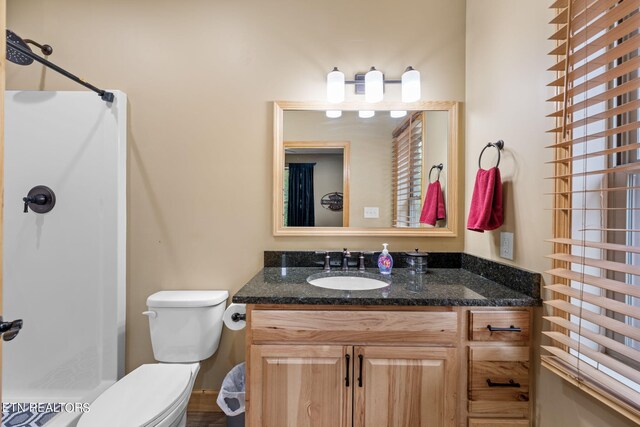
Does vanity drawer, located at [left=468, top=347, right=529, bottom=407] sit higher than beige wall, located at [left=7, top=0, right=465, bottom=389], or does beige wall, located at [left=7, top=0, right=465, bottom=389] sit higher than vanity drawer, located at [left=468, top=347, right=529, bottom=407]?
beige wall, located at [left=7, top=0, right=465, bottom=389]

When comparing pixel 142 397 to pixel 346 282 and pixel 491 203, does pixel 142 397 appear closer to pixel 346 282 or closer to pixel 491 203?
pixel 346 282

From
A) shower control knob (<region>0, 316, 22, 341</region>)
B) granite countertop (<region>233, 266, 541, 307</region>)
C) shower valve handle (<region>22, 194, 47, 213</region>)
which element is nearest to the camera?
shower control knob (<region>0, 316, 22, 341</region>)

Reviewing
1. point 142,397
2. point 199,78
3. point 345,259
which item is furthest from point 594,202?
point 199,78

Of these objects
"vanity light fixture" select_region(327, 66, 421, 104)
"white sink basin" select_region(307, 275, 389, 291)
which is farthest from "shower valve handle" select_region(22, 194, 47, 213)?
"vanity light fixture" select_region(327, 66, 421, 104)

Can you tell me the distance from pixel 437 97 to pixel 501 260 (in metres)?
1.01

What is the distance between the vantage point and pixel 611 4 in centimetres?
86

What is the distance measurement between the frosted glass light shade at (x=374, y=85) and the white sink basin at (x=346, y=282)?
3.38 ft

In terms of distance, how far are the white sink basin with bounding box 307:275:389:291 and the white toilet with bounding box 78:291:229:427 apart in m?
0.59

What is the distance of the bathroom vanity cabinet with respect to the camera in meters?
1.16

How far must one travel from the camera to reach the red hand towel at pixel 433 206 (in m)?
1.75

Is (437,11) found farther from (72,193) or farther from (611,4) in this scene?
(72,193)

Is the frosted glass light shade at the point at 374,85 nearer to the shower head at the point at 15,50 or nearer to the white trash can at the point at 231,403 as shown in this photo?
the shower head at the point at 15,50

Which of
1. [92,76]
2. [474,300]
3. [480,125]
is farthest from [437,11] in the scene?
[92,76]

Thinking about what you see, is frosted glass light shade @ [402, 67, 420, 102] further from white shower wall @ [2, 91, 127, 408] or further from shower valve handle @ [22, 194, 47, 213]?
shower valve handle @ [22, 194, 47, 213]
